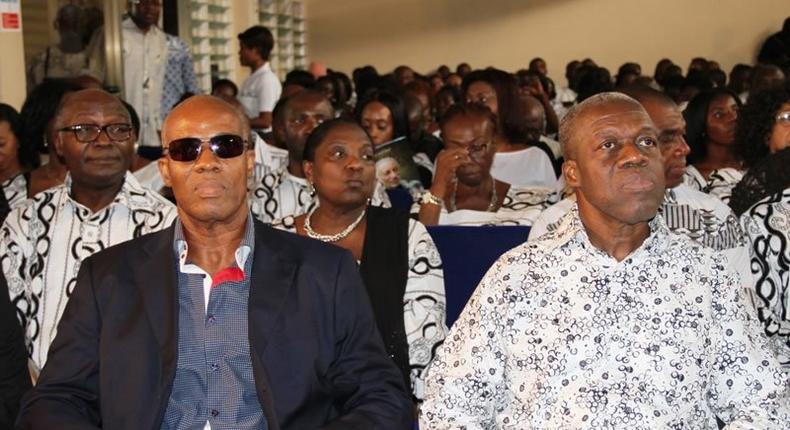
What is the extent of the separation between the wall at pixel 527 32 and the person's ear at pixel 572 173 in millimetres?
A: 16594

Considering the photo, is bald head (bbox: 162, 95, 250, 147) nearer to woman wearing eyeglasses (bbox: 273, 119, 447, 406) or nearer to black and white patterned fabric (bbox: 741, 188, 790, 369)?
woman wearing eyeglasses (bbox: 273, 119, 447, 406)

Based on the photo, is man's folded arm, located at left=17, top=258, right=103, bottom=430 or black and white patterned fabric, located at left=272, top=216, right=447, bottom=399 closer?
man's folded arm, located at left=17, top=258, right=103, bottom=430

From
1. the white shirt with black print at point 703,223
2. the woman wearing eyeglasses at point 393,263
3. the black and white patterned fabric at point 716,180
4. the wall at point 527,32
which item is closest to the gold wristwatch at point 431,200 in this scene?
the woman wearing eyeglasses at point 393,263

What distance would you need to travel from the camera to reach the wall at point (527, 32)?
18719 mm

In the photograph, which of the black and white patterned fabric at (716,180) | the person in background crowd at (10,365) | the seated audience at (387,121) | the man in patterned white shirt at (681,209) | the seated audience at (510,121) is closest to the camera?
the person in background crowd at (10,365)

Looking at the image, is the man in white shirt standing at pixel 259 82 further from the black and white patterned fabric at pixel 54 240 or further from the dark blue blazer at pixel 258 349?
the dark blue blazer at pixel 258 349

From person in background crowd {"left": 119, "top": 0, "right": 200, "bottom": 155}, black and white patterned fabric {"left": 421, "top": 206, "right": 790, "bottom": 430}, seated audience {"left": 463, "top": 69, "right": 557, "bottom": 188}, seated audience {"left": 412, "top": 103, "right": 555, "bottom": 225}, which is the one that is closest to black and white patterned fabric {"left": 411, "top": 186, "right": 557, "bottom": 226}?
seated audience {"left": 412, "top": 103, "right": 555, "bottom": 225}

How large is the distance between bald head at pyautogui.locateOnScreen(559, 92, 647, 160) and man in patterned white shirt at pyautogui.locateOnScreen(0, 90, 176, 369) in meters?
1.44

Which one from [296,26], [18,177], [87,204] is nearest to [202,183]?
[87,204]

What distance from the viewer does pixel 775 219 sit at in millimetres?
3184

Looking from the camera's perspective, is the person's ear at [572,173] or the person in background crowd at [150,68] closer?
the person's ear at [572,173]

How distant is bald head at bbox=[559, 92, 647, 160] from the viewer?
8.20ft

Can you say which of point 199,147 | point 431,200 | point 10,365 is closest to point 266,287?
point 199,147

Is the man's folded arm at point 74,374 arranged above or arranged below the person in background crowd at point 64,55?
below
